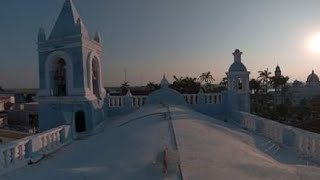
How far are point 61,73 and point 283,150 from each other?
8.43m

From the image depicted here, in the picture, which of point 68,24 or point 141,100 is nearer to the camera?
point 68,24

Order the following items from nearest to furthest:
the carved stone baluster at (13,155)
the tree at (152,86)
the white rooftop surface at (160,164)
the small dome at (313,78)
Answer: the white rooftop surface at (160,164), the carved stone baluster at (13,155), the tree at (152,86), the small dome at (313,78)

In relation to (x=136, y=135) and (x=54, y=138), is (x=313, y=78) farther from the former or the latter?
(x=136, y=135)

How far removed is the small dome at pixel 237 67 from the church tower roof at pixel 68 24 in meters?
5.86

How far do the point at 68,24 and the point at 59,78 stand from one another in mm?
2029

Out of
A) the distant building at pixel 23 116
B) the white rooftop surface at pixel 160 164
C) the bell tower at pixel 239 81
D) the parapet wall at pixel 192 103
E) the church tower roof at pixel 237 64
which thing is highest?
the church tower roof at pixel 237 64

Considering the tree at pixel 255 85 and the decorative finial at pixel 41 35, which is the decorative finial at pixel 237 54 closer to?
the decorative finial at pixel 41 35

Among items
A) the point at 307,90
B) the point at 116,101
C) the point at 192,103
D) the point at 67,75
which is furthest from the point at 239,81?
the point at 307,90

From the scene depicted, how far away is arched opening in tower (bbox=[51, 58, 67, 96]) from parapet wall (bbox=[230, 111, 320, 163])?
670 cm

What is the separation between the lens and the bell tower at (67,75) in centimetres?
1204

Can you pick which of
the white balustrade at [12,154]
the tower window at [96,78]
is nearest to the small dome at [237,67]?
the tower window at [96,78]

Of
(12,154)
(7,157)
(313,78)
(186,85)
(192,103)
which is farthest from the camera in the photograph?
(313,78)

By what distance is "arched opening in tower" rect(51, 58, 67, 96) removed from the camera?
41.2 feet

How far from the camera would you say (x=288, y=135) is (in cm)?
873
